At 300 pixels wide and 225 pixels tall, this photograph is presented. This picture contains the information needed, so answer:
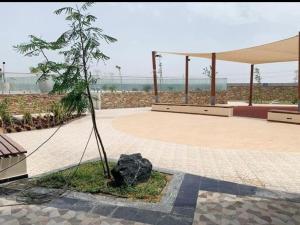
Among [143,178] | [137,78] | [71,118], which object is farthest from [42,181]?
[137,78]

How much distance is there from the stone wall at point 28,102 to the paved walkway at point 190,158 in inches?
315

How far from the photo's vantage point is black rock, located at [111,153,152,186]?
5.32m

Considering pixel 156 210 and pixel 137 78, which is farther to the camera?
pixel 137 78

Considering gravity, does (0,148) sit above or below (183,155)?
above

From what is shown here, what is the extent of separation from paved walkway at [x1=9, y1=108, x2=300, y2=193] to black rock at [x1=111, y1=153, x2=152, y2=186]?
60.3 inches

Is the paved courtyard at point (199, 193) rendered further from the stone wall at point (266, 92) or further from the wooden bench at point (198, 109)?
the stone wall at point (266, 92)

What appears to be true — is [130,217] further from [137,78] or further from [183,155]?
[137,78]

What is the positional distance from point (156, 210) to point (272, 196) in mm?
2182

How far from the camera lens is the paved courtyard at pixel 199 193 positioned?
4.16m

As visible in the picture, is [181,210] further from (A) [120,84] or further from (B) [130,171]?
(A) [120,84]

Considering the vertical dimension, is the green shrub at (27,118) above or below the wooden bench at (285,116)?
above

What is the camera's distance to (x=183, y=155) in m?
8.23

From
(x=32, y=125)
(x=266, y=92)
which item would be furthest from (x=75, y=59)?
(x=266, y=92)

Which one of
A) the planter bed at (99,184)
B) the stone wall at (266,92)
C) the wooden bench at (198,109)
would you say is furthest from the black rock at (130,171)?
the stone wall at (266,92)
